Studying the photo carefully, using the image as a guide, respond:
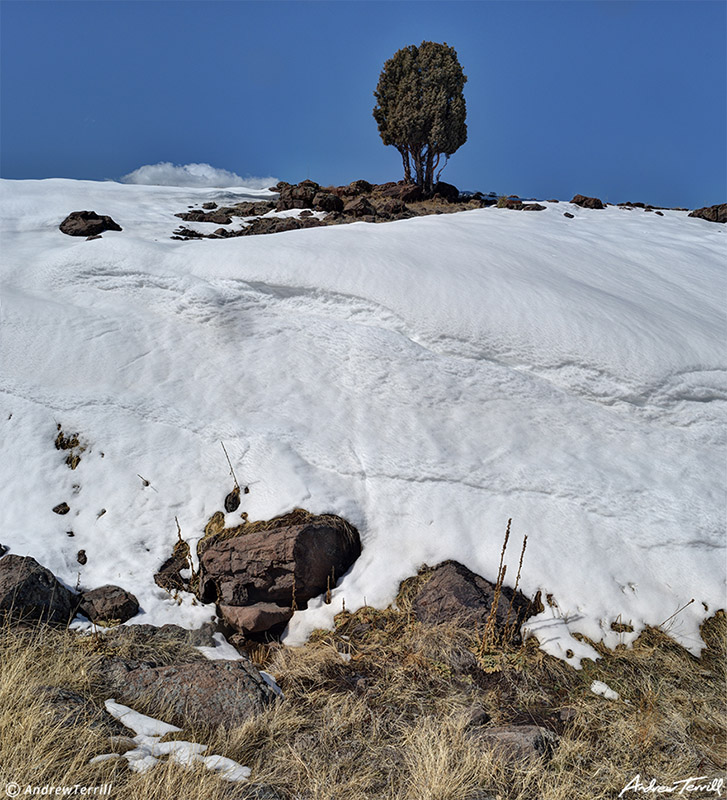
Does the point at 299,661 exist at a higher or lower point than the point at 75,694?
lower

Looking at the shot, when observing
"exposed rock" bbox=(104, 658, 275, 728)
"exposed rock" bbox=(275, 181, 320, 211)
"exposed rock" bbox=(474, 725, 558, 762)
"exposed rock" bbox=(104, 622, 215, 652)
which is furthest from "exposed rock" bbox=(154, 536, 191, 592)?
"exposed rock" bbox=(275, 181, 320, 211)

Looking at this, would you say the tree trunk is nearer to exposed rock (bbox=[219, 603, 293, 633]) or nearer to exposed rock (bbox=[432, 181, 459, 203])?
exposed rock (bbox=[432, 181, 459, 203])

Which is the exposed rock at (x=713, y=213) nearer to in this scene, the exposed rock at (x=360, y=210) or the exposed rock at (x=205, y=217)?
the exposed rock at (x=360, y=210)

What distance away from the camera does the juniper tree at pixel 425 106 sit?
24984 millimetres

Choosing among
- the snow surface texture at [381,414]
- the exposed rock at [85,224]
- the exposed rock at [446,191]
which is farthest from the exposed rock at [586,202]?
the exposed rock at [85,224]

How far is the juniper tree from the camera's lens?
25.0 m

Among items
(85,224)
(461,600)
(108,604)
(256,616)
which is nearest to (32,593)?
(108,604)

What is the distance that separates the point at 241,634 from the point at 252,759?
4.66ft

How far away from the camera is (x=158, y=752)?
2.69 m

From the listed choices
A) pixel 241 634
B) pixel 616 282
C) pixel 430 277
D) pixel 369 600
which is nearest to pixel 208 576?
pixel 241 634

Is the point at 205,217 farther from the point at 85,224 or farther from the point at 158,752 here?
the point at 158,752

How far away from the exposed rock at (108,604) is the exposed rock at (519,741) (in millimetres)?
2786

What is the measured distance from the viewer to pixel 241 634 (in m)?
4.18

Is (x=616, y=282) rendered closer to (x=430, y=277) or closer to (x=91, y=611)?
(x=430, y=277)
